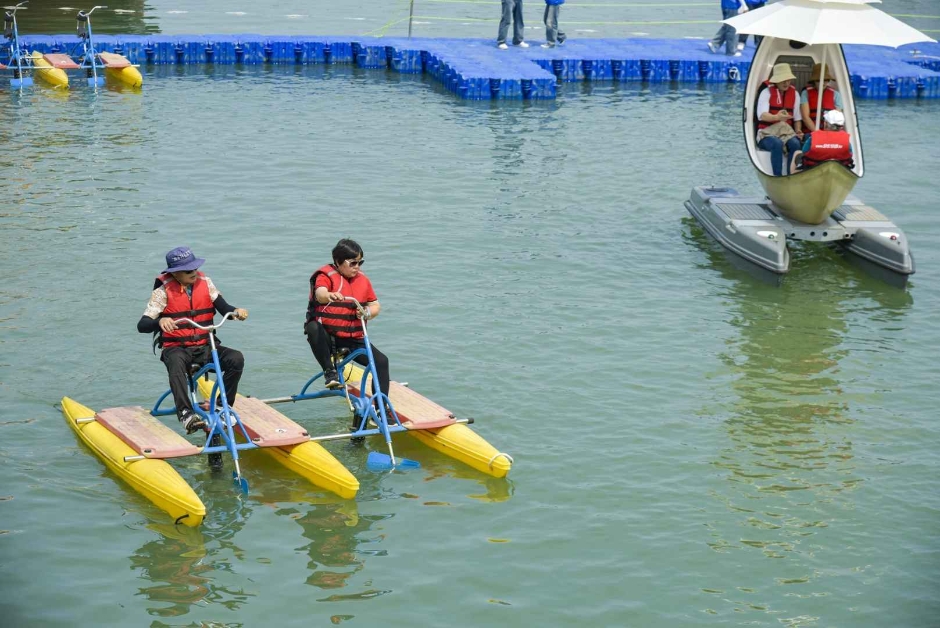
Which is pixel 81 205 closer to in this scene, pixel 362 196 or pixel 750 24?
pixel 362 196

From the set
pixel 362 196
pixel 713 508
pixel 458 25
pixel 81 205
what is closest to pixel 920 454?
pixel 713 508

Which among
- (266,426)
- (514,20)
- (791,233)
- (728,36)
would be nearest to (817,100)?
(791,233)

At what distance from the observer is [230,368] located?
34.3 feet

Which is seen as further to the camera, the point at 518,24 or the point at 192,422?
the point at 518,24

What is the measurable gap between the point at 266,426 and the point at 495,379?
3199mm

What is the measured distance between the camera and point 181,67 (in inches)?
1206

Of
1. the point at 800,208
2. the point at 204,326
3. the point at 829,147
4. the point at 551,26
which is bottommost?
the point at 204,326

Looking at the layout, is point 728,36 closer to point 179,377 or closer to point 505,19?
point 505,19

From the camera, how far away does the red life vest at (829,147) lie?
16.4 m

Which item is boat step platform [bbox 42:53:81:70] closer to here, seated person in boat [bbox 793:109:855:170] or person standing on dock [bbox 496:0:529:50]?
person standing on dock [bbox 496:0:529:50]

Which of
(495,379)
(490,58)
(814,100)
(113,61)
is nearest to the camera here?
(495,379)

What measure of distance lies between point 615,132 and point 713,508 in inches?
611

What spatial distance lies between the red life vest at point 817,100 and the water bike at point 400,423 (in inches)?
358

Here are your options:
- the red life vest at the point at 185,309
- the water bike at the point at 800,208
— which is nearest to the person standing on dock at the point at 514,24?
the water bike at the point at 800,208
